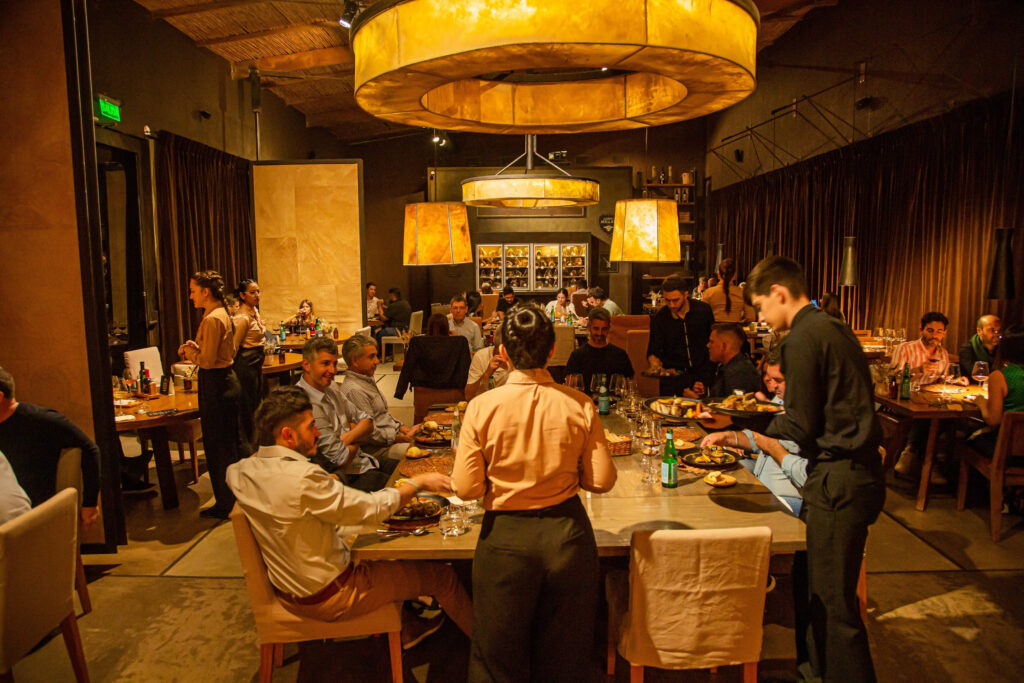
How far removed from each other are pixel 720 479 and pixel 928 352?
338 centimetres

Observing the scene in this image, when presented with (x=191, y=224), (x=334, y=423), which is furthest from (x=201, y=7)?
(x=334, y=423)

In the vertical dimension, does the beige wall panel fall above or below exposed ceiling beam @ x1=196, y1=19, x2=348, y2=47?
below

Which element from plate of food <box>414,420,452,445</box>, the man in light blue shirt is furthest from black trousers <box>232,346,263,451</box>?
the man in light blue shirt

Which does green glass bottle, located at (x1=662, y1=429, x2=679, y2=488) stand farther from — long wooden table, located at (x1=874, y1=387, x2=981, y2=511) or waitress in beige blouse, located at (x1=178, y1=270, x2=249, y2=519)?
waitress in beige blouse, located at (x1=178, y1=270, x2=249, y2=519)

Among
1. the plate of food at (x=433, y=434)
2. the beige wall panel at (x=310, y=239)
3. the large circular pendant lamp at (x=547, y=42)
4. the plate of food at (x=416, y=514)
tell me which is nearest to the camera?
the large circular pendant lamp at (x=547, y=42)

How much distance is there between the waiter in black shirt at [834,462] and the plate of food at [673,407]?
4.27 feet

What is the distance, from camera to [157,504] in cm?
512

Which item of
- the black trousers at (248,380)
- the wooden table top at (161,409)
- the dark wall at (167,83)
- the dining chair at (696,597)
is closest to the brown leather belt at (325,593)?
the dining chair at (696,597)

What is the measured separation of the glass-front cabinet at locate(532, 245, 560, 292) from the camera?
1498 centimetres

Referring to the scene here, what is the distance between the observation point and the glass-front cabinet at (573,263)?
589 inches

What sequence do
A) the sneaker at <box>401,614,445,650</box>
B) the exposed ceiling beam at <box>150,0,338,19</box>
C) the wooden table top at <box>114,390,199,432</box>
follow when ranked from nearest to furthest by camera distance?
the sneaker at <box>401,614,445,650</box> < the wooden table top at <box>114,390,199,432</box> < the exposed ceiling beam at <box>150,0,338,19</box>

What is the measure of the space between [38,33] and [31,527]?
2.79m

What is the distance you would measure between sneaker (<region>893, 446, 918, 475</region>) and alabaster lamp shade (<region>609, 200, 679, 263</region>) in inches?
134

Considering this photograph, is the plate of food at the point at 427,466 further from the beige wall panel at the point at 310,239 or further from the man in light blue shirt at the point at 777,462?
the beige wall panel at the point at 310,239
